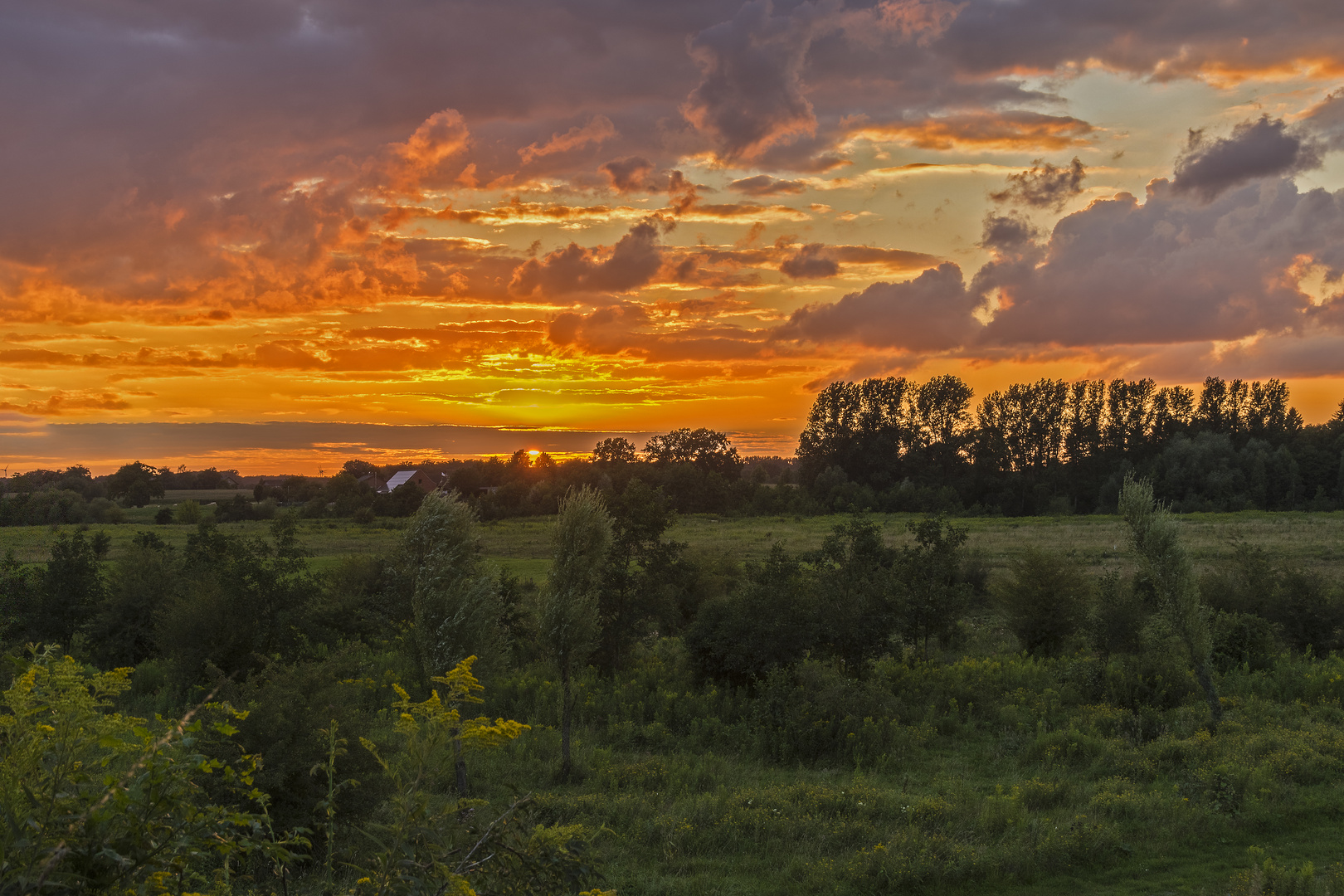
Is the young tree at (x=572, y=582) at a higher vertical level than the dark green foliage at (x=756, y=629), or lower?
higher

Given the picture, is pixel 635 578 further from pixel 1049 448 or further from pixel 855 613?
pixel 1049 448

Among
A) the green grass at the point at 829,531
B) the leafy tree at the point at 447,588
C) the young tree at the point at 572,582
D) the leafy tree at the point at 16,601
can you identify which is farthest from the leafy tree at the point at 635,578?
the leafy tree at the point at 16,601

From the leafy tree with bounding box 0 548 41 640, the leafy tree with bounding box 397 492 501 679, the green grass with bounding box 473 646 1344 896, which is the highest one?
the leafy tree with bounding box 397 492 501 679

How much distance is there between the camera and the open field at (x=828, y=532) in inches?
1737

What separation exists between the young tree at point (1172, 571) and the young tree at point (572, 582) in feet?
36.4

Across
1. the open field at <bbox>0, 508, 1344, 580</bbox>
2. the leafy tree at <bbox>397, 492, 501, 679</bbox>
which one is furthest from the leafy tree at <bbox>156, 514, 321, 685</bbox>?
the open field at <bbox>0, 508, 1344, 580</bbox>

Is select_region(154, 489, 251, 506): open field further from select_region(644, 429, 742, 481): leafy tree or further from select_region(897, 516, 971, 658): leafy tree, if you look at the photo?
select_region(897, 516, 971, 658): leafy tree

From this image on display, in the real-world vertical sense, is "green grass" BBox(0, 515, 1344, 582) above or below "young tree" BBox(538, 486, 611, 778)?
below

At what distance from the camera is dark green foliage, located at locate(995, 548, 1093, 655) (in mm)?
25125

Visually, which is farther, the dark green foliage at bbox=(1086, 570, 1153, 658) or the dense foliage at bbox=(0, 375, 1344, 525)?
the dense foliage at bbox=(0, 375, 1344, 525)

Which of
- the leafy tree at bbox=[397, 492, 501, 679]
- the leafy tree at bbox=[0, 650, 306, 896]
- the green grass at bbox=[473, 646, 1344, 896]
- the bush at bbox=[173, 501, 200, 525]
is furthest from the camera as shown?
the bush at bbox=[173, 501, 200, 525]

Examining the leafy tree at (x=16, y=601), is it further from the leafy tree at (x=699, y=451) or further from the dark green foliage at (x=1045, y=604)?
the leafy tree at (x=699, y=451)

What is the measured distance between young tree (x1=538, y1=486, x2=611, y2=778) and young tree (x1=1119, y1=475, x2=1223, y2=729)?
11.1 m

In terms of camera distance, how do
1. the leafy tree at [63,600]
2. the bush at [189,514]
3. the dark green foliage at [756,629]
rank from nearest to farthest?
the dark green foliage at [756,629] → the leafy tree at [63,600] → the bush at [189,514]
